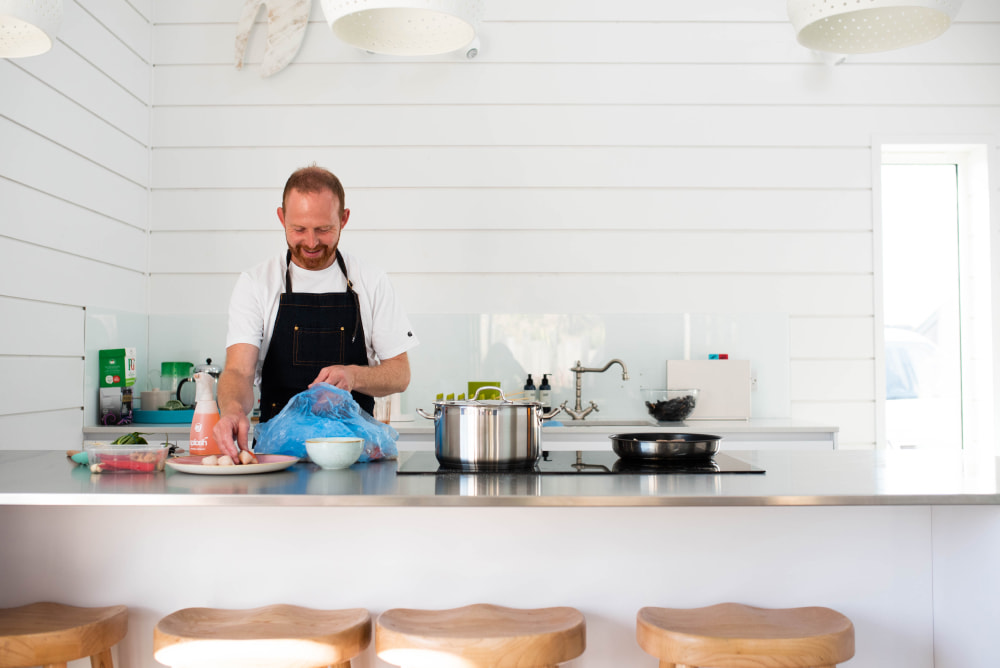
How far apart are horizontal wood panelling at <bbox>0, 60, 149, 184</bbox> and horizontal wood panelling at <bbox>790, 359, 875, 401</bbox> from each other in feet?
10.5

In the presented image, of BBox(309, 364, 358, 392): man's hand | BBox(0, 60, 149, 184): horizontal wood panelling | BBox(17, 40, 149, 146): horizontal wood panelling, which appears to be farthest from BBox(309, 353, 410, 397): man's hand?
BBox(17, 40, 149, 146): horizontal wood panelling

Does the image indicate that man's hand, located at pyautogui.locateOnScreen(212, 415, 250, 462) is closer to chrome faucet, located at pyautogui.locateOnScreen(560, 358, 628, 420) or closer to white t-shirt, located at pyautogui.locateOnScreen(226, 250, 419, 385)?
white t-shirt, located at pyautogui.locateOnScreen(226, 250, 419, 385)

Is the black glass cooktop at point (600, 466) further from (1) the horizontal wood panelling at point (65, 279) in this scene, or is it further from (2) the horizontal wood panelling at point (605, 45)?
(2) the horizontal wood panelling at point (605, 45)

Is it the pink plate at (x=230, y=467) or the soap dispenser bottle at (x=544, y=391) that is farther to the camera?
the soap dispenser bottle at (x=544, y=391)

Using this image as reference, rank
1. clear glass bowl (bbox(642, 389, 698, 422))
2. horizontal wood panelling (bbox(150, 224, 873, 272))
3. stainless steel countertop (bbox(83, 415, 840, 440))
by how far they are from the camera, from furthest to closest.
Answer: horizontal wood panelling (bbox(150, 224, 873, 272)), clear glass bowl (bbox(642, 389, 698, 422)), stainless steel countertop (bbox(83, 415, 840, 440))

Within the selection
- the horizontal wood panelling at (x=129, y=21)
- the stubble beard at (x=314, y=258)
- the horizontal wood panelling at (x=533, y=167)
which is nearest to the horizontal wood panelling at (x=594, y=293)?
the horizontal wood panelling at (x=533, y=167)

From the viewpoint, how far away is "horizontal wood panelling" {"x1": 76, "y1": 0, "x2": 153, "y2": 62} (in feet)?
11.1

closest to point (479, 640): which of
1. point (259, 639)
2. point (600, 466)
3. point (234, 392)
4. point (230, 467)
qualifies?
point (259, 639)

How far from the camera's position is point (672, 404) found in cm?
355

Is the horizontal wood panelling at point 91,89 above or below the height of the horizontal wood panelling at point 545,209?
above

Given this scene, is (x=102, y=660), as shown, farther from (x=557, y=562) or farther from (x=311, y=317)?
(x=311, y=317)

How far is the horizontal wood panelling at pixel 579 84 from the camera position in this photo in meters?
3.86

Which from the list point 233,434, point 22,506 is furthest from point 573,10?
point 22,506

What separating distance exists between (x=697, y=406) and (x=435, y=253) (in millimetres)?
1401
